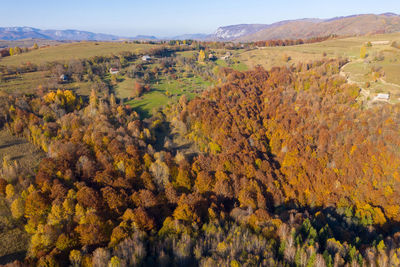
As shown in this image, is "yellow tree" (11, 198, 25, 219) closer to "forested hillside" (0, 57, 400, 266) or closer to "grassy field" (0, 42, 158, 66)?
"forested hillside" (0, 57, 400, 266)

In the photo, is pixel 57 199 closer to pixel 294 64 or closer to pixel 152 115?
pixel 152 115

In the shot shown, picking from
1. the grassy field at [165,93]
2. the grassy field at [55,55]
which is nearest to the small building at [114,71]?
the grassy field at [165,93]

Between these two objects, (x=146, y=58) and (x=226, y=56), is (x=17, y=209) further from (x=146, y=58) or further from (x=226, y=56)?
(x=226, y=56)

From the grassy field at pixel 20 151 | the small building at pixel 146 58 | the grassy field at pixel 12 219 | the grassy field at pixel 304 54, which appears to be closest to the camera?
the grassy field at pixel 12 219

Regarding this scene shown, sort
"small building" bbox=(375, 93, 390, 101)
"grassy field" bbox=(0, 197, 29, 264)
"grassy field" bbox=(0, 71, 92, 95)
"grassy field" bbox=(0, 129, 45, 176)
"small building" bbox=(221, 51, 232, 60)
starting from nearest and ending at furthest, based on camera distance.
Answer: "grassy field" bbox=(0, 197, 29, 264)
"grassy field" bbox=(0, 129, 45, 176)
"small building" bbox=(375, 93, 390, 101)
"grassy field" bbox=(0, 71, 92, 95)
"small building" bbox=(221, 51, 232, 60)

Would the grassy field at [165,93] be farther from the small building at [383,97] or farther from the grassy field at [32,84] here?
the small building at [383,97]

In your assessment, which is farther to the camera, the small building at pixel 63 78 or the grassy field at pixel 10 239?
the small building at pixel 63 78

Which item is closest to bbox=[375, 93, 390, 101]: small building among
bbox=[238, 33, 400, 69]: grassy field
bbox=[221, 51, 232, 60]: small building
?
bbox=[238, 33, 400, 69]: grassy field

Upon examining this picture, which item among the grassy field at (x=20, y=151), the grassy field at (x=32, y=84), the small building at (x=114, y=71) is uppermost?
the small building at (x=114, y=71)
